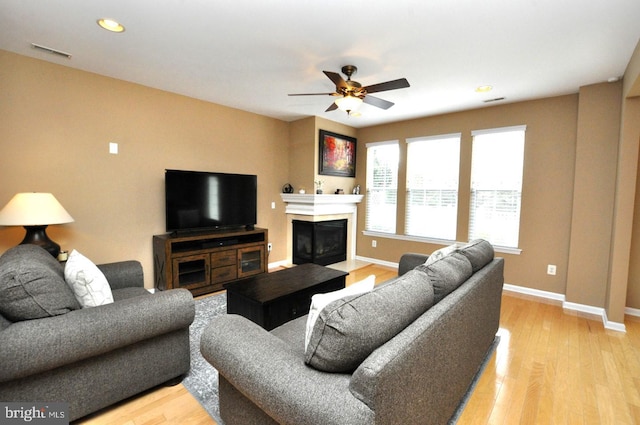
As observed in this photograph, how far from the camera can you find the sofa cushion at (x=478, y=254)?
2.10m

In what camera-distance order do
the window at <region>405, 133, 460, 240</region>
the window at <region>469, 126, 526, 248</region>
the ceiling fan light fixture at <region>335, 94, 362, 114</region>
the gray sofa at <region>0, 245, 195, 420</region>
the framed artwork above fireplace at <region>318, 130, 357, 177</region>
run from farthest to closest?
the framed artwork above fireplace at <region>318, 130, 357, 177</region> < the window at <region>405, 133, 460, 240</region> < the window at <region>469, 126, 526, 248</region> < the ceiling fan light fixture at <region>335, 94, 362, 114</region> < the gray sofa at <region>0, 245, 195, 420</region>

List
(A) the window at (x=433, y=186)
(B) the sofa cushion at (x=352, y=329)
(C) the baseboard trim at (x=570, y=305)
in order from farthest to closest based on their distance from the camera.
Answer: (A) the window at (x=433, y=186), (C) the baseboard trim at (x=570, y=305), (B) the sofa cushion at (x=352, y=329)

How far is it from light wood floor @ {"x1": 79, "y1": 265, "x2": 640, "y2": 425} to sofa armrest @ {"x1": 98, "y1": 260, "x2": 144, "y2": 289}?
3.41 feet

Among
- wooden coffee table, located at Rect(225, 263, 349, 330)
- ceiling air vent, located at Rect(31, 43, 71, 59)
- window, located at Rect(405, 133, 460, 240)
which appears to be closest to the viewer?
wooden coffee table, located at Rect(225, 263, 349, 330)

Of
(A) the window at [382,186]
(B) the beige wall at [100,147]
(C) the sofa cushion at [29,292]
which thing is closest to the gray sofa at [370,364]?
(C) the sofa cushion at [29,292]

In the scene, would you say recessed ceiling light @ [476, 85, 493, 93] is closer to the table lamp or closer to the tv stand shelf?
the tv stand shelf

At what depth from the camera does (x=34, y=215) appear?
247 centimetres

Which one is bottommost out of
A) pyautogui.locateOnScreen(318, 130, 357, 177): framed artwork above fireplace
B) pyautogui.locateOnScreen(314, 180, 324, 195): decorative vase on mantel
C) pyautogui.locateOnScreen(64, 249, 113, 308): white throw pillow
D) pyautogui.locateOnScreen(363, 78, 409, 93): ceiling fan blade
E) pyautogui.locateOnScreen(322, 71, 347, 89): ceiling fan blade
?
pyautogui.locateOnScreen(64, 249, 113, 308): white throw pillow

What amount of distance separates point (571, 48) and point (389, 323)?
114 inches

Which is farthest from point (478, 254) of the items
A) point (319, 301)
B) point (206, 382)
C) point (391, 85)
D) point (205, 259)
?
point (205, 259)

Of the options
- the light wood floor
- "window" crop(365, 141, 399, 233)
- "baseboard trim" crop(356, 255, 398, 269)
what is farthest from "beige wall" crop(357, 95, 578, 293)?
"baseboard trim" crop(356, 255, 398, 269)

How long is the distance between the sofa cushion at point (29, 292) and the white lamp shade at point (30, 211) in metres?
1.15

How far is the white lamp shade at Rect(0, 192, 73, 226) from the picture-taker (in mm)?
2416

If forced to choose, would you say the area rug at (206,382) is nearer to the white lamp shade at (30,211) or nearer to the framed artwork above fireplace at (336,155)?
the white lamp shade at (30,211)
